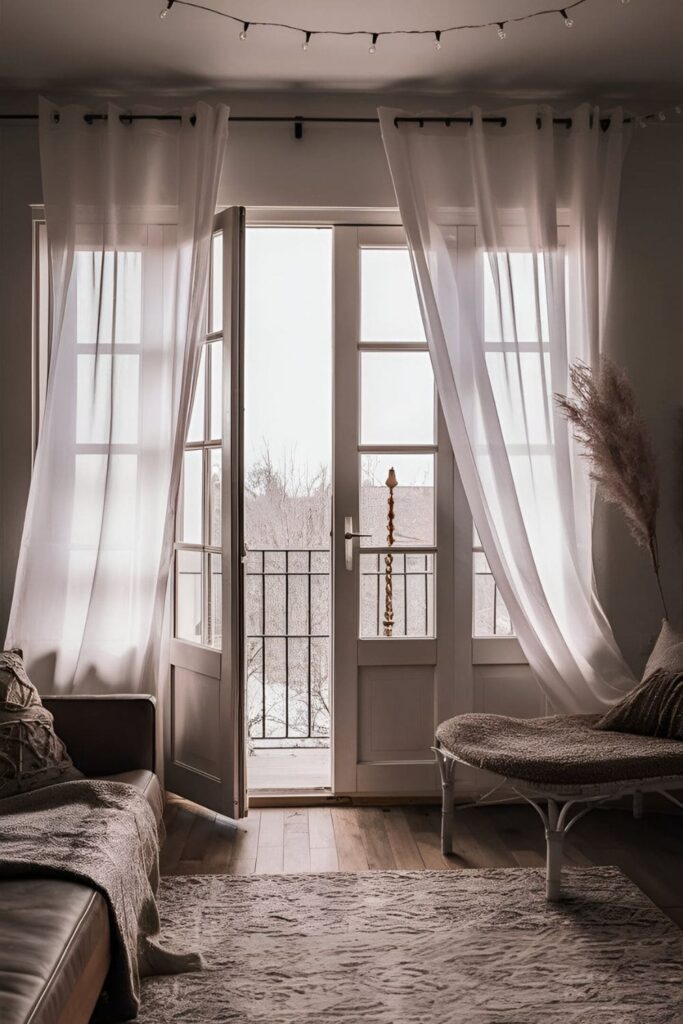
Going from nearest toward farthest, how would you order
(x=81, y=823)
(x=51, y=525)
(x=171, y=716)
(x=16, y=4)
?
(x=81, y=823), (x=16, y=4), (x=51, y=525), (x=171, y=716)

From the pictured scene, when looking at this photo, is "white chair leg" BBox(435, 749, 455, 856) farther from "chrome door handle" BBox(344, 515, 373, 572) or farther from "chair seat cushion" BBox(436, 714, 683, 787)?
"chrome door handle" BBox(344, 515, 373, 572)

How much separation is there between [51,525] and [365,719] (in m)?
1.46

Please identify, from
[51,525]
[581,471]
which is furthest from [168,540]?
[581,471]

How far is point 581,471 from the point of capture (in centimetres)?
361

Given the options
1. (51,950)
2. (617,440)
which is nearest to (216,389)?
(617,440)

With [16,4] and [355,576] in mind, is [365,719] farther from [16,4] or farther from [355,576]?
[16,4]

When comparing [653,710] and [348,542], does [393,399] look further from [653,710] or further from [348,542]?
[653,710]

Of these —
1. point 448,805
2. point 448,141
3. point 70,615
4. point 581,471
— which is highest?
point 448,141

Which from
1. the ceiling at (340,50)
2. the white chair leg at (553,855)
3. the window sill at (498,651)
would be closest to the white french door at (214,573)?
the ceiling at (340,50)

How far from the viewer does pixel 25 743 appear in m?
2.60

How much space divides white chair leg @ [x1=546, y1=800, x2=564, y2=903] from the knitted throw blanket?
1.06 m

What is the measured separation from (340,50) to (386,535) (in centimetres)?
184

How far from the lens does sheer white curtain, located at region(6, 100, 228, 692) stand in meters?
3.47

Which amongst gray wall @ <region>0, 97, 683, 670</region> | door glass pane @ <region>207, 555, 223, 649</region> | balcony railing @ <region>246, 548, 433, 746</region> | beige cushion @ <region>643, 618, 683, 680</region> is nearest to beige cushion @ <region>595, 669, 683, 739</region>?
beige cushion @ <region>643, 618, 683, 680</region>
